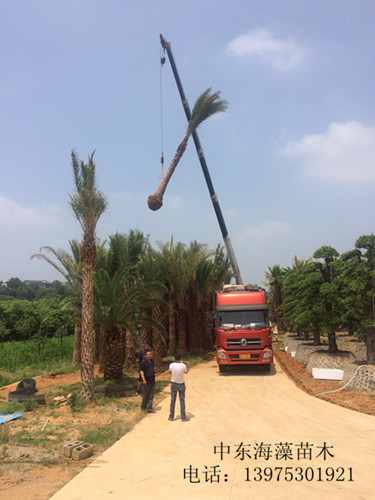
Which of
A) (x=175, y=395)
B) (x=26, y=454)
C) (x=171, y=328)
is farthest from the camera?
(x=171, y=328)

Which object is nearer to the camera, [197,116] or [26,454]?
[26,454]

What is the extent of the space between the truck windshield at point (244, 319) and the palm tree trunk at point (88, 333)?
20.5 ft

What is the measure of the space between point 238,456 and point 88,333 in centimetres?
642

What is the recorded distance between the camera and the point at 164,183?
24109 mm

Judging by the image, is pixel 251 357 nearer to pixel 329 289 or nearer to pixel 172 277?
pixel 329 289

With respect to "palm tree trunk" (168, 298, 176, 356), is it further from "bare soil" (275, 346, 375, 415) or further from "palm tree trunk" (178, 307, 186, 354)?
"bare soil" (275, 346, 375, 415)

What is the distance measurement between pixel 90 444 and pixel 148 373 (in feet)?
10.4

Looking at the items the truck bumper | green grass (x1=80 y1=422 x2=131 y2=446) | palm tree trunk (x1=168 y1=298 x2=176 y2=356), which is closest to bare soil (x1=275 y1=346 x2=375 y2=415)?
the truck bumper

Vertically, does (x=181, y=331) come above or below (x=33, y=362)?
above

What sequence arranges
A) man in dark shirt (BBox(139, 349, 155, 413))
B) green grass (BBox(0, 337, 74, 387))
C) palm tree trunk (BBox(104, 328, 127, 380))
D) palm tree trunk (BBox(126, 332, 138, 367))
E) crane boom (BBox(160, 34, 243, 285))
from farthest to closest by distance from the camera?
1. crane boom (BBox(160, 34, 243, 285))
2. green grass (BBox(0, 337, 74, 387))
3. palm tree trunk (BBox(126, 332, 138, 367))
4. palm tree trunk (BBox(104, 328, 127, 380))
5. man in dark shirt (BBox(139, 349, 155, 413))

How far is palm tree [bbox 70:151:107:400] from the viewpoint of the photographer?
41.5ft

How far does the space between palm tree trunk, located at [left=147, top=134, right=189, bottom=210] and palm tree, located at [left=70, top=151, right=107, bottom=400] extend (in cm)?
1000

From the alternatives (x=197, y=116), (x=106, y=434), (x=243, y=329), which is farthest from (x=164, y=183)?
(x=106, y=434)

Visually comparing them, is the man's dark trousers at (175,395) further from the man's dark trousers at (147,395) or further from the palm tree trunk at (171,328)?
the palm tree trunk at (171,328)
